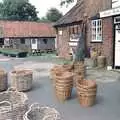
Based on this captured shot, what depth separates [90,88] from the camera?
7645mm

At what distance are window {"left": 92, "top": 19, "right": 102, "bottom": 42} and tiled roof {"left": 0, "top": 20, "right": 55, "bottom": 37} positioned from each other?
2166cm

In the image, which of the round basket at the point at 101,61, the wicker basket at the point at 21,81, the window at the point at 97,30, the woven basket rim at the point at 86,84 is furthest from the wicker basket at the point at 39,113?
the window at the point at 97,30

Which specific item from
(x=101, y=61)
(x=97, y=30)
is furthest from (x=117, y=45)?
(x=97, y=30)

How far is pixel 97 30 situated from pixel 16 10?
43.1 m

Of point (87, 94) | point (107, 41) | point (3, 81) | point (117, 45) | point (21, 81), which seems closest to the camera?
A: point (87, 94)

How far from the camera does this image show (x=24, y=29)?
39094 mm

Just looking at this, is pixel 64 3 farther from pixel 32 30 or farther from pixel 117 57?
pixel 32 30

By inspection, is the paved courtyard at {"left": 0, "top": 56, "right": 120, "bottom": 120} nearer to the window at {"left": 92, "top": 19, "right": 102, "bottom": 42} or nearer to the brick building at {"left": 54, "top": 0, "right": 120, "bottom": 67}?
the brick building at {"left": 54, "top": 0, "right": 120, "bottom": 67}

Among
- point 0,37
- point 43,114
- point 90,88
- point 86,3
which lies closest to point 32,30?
point 0,37

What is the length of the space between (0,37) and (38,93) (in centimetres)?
2965

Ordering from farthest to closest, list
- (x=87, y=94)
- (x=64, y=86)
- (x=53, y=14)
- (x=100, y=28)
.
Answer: (x=53, y=14) < (x=100, y=28) < (x=64, y=86) < (x=87, y=94)

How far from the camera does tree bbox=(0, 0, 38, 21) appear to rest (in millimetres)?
56906

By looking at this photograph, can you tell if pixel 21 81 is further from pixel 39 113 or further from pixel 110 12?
pixel 110 12

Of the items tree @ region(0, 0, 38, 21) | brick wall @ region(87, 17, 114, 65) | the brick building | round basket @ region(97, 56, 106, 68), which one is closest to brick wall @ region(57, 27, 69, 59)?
the brick building
